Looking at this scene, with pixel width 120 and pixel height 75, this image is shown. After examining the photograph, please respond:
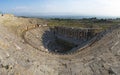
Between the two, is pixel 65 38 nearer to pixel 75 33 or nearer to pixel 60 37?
pixel 60 37

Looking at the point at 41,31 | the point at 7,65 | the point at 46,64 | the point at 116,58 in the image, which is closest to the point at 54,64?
the point at 46,64

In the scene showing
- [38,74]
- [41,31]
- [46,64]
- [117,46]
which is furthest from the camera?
[41,31]

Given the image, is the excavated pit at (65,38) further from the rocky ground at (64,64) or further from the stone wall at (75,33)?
the rocky ground at (64,64)

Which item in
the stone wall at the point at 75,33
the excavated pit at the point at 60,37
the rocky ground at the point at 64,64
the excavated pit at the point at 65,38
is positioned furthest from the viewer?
the stone wall at the point at 75,33

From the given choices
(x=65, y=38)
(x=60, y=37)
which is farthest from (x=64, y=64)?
(x=60, y=37)

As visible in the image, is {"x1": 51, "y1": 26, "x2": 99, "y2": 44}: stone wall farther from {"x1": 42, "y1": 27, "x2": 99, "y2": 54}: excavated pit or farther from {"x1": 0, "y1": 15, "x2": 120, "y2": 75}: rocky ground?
{"x1": 0, "y1": 15, "x2": 120, "y2": 75}: rocky ground

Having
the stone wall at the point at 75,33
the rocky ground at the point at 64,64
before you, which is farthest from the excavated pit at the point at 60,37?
the rocky ground at the point at 64,64

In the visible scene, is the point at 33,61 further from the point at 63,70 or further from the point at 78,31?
the point at 78,31

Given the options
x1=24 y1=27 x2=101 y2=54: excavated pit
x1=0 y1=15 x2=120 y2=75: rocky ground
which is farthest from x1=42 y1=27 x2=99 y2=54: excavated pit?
x1=0 y1=15 x2=120 y2=75: rocky ground
